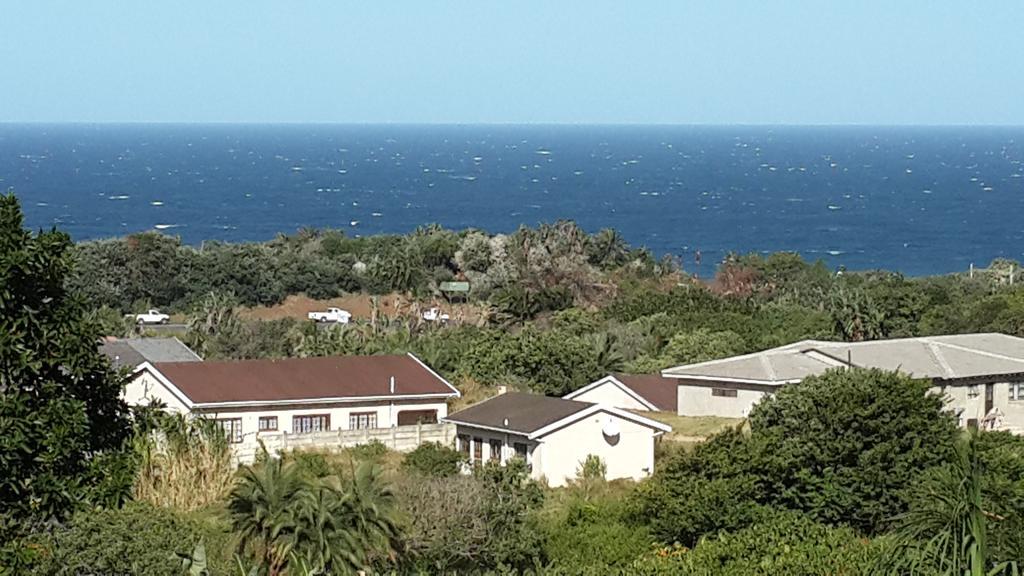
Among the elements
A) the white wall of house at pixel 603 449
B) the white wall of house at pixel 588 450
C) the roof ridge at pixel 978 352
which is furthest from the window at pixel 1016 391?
the white wall of house at pixel 603 449

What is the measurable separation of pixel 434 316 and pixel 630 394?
1093 inches

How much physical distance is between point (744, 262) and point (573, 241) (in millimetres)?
10620

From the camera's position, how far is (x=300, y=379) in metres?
42.3

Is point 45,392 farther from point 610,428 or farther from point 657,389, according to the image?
point 657,389

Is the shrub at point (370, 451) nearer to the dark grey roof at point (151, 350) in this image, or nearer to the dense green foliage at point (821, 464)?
the dense green foliage at point (821, 464)

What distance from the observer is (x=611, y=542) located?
28125mm

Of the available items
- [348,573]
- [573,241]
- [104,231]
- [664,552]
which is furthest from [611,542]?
[104,231]

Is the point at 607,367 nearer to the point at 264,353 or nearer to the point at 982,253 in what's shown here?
the point at 264,353

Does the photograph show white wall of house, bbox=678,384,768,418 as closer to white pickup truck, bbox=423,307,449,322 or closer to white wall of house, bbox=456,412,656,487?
white wall of house, bbox=456,412,656,487

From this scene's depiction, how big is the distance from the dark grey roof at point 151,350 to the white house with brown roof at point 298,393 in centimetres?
441

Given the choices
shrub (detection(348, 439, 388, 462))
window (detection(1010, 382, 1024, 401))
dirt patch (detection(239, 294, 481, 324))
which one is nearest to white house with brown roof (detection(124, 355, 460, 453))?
shrub (detection(348, 439, 388, 462))

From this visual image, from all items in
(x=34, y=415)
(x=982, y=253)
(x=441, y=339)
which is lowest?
(x=982, y=253)

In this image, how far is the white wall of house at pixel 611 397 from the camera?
4253cm

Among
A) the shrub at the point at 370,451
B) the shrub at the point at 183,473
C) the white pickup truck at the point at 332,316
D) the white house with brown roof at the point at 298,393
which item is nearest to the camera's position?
the shrub at the point at 183,473
